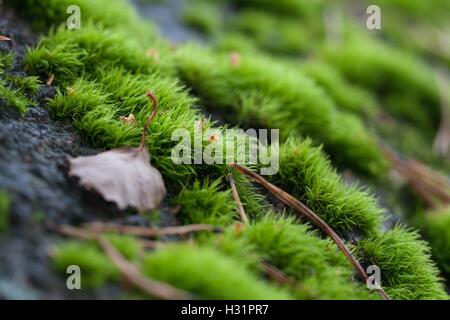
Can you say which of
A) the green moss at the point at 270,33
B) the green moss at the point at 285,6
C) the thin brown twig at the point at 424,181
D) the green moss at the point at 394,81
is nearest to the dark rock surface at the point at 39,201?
the thin brown twig at the point at 424,181

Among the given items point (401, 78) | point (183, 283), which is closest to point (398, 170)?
point (401, 78)

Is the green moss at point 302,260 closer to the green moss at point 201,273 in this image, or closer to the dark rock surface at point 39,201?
the green moss at point 201,273

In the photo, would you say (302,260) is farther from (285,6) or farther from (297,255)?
(285,6)

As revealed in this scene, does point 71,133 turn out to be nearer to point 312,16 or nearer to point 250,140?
point 250,140

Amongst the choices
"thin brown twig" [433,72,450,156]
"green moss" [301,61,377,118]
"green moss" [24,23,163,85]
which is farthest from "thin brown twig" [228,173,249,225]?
"thin brown twig" [433,72,450,156]

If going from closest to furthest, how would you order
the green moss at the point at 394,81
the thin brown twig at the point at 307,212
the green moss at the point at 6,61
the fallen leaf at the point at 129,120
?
the thin brown twig at the point at 307,212
the fallen leaf at the point at 129,120
the green moss at the point at 6,61
the green moss at the point at 394,81
